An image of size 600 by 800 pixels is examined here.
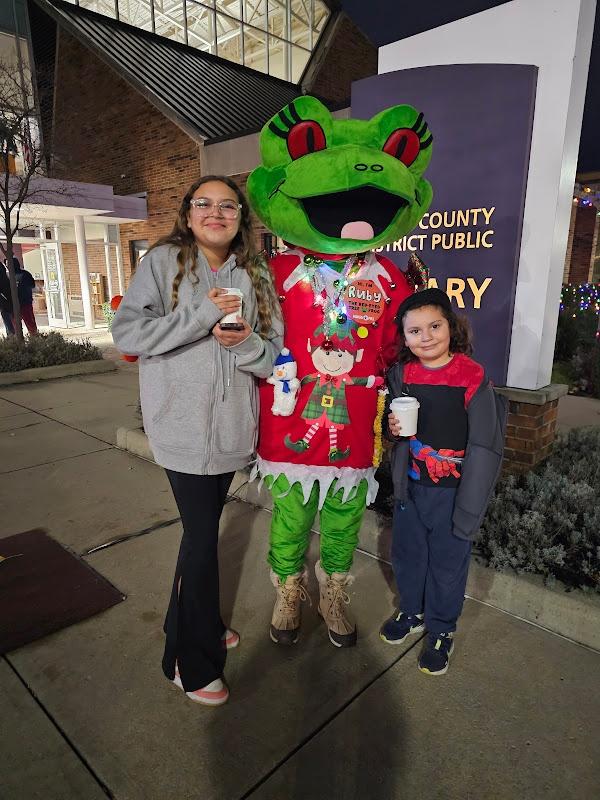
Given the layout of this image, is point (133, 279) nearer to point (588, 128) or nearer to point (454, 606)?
point (454, 606)

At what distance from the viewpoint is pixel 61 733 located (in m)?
1.78

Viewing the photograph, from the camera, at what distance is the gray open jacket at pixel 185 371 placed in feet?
5.55

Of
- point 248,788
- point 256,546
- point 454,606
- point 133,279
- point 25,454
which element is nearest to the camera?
point 248,788

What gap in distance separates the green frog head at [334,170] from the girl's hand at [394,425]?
647 millimetres

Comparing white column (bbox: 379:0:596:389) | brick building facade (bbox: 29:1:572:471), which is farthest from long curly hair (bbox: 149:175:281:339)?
brick building facade (bbox: 29:1:572:471)

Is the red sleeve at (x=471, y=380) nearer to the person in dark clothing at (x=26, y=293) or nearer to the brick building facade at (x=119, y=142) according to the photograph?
the person in dark clothing at (x=26, y=293)

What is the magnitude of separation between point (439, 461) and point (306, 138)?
1315 millimetres

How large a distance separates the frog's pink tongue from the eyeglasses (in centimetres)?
42

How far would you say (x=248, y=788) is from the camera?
158 centimetres

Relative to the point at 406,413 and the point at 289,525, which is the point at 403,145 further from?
the point at 289,525

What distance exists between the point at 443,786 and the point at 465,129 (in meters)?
3.25

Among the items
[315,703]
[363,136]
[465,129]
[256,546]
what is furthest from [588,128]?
[315,703]

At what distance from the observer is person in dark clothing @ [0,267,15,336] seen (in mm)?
9629

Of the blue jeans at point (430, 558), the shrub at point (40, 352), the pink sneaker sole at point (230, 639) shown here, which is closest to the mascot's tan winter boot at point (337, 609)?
the blue jeans at point (430, 558)
